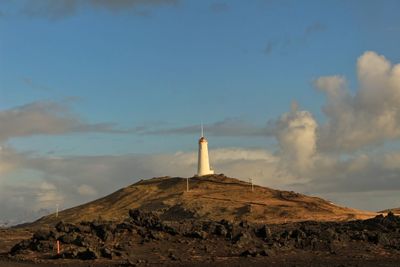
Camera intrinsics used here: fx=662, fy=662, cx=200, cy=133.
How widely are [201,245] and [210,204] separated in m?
39.1

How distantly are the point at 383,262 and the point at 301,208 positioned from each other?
41.3 metres

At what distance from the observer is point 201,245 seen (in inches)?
1567

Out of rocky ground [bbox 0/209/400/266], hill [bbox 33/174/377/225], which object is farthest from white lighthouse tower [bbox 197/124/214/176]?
rocky ground [bbox 0/209/400/266]

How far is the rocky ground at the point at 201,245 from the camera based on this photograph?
35.6 metres

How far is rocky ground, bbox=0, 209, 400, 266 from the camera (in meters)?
35.6

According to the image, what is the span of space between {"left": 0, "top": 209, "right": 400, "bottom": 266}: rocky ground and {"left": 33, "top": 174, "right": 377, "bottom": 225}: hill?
966 inches

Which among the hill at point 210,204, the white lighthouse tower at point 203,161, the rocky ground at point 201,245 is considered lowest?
the rocky ground at point 201,245

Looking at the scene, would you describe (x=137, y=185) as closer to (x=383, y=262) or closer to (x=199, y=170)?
(x=199, y=170)

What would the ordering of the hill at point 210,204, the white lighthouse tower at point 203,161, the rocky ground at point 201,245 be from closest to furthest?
1. the rocky ground at point 201,245
2. the hill at point 210,204
3. the white lighthouse tower at point 203,161

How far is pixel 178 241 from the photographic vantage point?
40.7m

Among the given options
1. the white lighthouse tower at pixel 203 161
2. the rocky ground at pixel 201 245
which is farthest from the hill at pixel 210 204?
the rocky ground at pixel 201 245

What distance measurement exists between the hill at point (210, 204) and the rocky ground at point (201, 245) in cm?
2454

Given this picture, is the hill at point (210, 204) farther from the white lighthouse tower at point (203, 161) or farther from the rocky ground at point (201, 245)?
the rocky ground at point (201, 245)

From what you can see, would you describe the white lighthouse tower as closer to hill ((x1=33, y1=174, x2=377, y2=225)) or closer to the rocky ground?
hill ((x1=33, y1=174, x2=377, y2=225))
